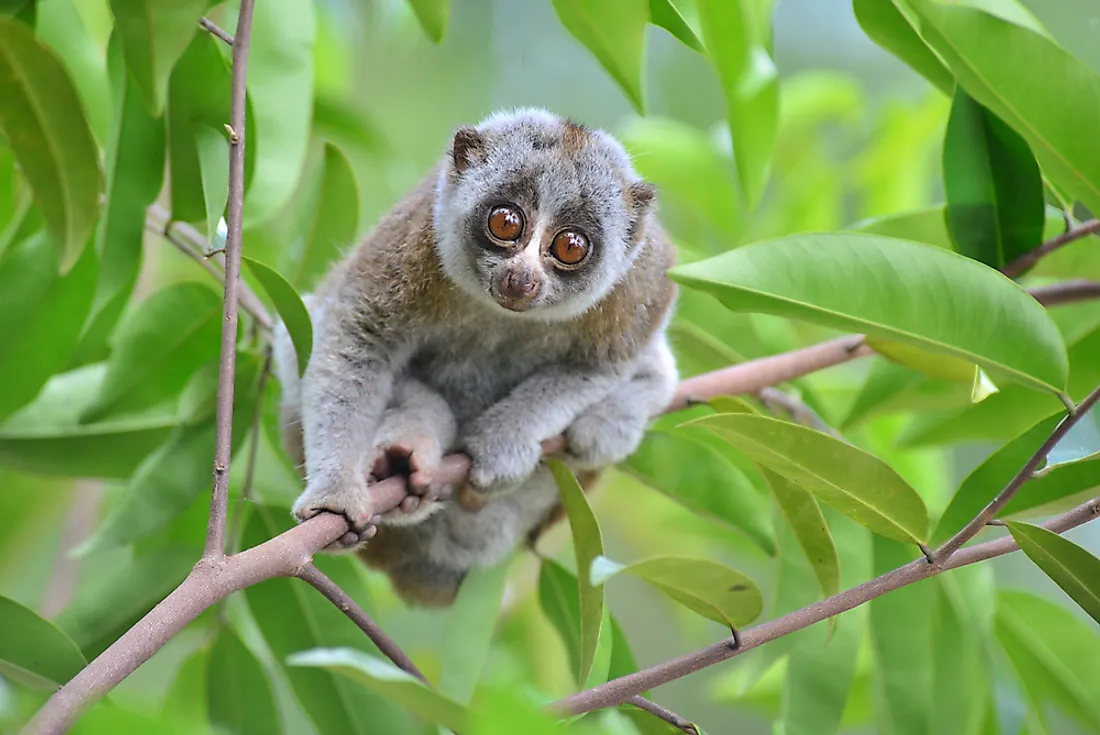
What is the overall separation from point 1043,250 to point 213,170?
1652 millimetres

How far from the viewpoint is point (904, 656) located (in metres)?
2.28

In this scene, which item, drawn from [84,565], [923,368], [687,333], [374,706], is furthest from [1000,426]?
[84,565]

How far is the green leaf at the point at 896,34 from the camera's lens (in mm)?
2062

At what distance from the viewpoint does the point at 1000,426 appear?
2.36 meters

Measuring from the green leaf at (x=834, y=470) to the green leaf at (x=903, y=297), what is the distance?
190 millimetres

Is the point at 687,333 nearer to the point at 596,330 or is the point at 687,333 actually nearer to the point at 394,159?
the point at 596,330

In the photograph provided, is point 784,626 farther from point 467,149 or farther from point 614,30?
point 467,149

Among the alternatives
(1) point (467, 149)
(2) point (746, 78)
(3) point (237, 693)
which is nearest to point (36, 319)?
(3) point (237, 693)

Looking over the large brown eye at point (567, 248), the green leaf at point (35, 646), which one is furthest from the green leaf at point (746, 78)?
the green leaf at point (35, 646)

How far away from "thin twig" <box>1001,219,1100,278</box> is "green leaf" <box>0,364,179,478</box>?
184 centimetres

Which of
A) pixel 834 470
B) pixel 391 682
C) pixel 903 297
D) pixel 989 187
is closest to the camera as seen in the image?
pixel 391 682

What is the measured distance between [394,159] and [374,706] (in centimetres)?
181

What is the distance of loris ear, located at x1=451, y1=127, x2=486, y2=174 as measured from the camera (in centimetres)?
247

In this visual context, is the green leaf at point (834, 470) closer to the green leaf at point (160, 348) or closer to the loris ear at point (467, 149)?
the loris ear at point (467, 149)
